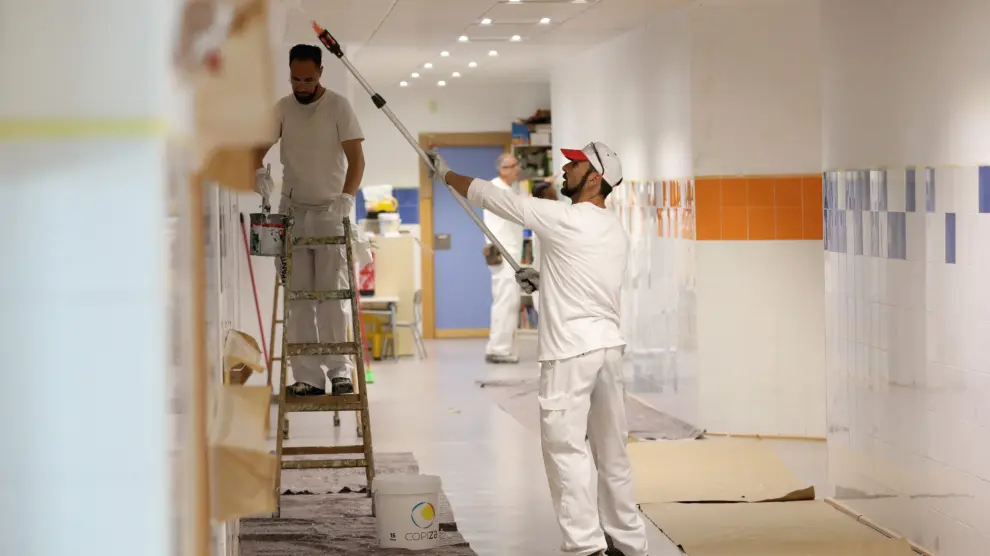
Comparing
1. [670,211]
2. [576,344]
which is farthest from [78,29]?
[670,211]

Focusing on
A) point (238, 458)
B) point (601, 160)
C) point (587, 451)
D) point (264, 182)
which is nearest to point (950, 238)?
point (601, 160)

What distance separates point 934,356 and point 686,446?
278 centimetres

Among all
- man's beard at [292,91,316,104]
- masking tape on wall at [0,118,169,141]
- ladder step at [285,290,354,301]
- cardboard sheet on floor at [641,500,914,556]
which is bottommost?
cardboard sheet on floor at [641,500,914,556]

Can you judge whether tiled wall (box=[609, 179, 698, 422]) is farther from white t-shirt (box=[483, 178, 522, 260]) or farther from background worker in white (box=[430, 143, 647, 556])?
background worker in white (box=[430, 143, 647, 556])

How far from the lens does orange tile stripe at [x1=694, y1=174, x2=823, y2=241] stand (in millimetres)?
7859

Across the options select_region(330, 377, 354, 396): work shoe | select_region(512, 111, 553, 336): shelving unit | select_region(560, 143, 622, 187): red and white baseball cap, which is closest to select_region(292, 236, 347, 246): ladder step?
select_region(330, 377, 354, 396): work shoe

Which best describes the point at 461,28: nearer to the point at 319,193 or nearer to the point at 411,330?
the point at 319,193

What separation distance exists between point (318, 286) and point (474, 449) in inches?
75.2

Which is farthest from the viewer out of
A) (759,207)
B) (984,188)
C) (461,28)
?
(461,28)

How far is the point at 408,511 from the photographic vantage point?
512cm

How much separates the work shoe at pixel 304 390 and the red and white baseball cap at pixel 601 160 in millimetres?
1838

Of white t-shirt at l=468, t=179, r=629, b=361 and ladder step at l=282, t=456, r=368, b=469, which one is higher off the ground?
white t-shirt at l=468, t=179, r=629, b=361


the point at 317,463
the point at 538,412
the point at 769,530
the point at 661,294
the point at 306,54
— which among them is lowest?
the point at 769,530

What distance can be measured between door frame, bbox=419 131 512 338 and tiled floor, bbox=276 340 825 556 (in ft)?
9.15
